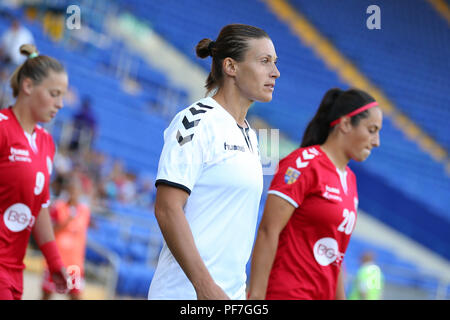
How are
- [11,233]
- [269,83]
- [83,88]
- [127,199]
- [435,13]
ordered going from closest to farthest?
[269,83] < [11,233] < [127,199] < [83,88] < [435,13]

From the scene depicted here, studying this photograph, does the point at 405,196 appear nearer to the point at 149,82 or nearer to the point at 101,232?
the point at 149,82

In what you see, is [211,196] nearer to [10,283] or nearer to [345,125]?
[10,283]

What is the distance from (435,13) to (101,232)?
1371 centimetres

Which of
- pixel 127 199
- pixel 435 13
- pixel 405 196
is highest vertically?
pixel 435 13

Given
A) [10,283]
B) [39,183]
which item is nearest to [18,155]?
[39,183]

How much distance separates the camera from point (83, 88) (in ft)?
38.9

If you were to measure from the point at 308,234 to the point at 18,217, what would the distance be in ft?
4.59

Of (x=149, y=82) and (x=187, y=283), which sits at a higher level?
(x=149, y=82)

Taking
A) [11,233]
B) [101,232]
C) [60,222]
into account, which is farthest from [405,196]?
Result: [11,233]

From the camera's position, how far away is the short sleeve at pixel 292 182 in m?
3.13

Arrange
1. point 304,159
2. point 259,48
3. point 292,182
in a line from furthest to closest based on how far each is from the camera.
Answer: point 304,159 → point 292,182 → point 259,48

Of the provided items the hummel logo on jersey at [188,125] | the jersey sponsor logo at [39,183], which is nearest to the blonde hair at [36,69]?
the jersey sponsor logo at [39,183]

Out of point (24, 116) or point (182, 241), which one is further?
point (24, 116)

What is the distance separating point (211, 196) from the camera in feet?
Answer: 7.31
